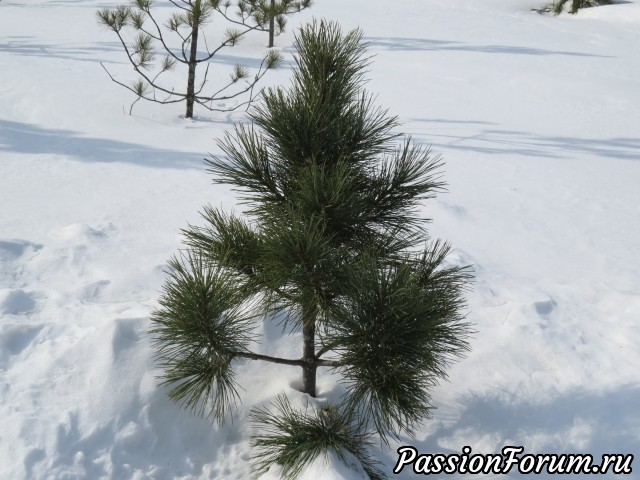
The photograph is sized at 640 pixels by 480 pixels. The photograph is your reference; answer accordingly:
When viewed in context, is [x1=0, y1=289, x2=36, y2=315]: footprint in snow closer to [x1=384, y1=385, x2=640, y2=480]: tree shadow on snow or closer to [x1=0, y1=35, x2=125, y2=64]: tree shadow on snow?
[x1=384, y1=385, x2=640, y2=480]: tree shadow on snow

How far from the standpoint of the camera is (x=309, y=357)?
264 cm

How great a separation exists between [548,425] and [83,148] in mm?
5056

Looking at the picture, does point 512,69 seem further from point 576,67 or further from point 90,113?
point 90,113

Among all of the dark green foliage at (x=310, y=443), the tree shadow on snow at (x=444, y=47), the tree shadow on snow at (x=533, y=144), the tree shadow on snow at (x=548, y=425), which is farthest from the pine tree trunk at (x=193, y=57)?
the tree shadow on snow at (x=444, y=47)

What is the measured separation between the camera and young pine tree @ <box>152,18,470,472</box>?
1.99m

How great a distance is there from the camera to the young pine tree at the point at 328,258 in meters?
1.99

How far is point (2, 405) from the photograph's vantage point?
8.04 feet

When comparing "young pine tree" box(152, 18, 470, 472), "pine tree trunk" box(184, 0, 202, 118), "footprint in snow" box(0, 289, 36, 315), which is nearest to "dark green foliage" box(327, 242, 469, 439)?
"young pine tree" box(152, 18, 470, 472)

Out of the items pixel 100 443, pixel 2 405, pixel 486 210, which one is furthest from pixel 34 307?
pixel 486 210

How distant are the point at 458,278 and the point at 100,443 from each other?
1577mm

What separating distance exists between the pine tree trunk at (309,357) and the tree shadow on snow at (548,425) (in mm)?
447

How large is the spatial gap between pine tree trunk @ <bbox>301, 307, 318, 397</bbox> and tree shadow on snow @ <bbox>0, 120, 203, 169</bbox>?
3.49m

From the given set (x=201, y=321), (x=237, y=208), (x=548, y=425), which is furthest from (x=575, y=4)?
(x=201, y=321)

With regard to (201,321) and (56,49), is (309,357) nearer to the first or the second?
(201,321)
